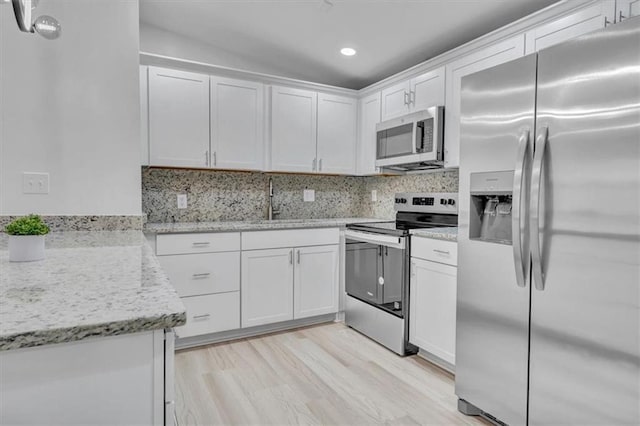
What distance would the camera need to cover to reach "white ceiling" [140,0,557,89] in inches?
100

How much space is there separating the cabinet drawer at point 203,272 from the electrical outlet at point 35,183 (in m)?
0.87

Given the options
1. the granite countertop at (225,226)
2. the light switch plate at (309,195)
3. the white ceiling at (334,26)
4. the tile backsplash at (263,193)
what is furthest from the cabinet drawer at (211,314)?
the white ceiling at (334,26)

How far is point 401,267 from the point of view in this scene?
8.69 feet

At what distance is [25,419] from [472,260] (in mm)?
1780

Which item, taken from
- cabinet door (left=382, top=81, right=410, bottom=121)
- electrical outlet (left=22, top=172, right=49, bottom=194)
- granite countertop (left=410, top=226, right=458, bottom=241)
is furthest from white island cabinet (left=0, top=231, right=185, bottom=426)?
cabinet door (left=382, top=81, right=410, bottom=121)

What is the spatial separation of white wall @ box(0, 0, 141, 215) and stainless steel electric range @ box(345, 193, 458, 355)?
165cm

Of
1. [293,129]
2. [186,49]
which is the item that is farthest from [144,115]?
[293,129]

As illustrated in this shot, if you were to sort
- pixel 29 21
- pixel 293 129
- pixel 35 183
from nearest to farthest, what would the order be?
pixel 29 21 < pixel 35 183 < pixel 293 129

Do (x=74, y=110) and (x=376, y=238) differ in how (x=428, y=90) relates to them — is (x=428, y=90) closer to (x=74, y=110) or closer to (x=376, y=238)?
(x=376, y=238)

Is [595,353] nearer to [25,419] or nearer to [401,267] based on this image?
[401,267]

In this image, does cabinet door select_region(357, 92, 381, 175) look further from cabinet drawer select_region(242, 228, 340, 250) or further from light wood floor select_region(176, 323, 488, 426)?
light wood floor select_region(176, 323, 488, 426)

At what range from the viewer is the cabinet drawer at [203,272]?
270cm

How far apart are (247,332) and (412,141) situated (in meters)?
1.94

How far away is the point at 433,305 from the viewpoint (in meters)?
2.43
